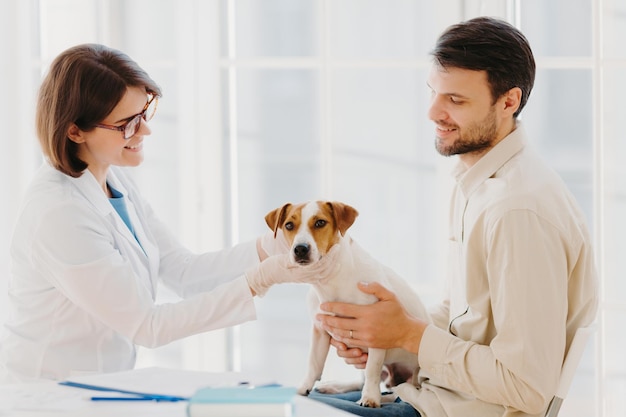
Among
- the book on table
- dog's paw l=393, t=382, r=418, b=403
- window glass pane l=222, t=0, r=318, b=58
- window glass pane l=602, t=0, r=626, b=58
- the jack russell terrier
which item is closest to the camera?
the book on table

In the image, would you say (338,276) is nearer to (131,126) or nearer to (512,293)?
(512,293)

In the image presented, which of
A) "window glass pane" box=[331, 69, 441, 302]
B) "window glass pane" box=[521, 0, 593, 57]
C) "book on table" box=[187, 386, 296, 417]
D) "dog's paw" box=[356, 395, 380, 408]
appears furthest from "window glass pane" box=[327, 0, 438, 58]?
"book on table" box=[187, 386, 296, 417]

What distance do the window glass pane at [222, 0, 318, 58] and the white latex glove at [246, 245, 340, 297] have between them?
1.03 meters

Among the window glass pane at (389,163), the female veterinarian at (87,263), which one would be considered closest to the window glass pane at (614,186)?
the window glass pane at (389,163)

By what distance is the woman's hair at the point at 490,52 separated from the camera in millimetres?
1750

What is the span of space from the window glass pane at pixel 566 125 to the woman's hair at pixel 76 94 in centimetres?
128

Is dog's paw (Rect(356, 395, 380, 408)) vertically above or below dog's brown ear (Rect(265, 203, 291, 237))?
below

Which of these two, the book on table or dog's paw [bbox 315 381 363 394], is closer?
the book on table

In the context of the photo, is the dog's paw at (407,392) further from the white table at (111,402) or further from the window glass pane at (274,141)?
the window glass pane at (274,141)

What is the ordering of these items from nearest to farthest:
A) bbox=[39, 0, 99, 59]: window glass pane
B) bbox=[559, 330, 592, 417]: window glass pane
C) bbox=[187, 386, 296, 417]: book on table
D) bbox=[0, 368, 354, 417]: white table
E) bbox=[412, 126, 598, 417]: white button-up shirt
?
bbox=[187, 386, 296, 417]: book on table < bbox=[0, 368, 354, 417]: white table < bbox=[412, 126, 598, 417]: white button-up shirt < bbox=[559, 330, 592, 417]: window glass pane < bbox=[39, 0, 99, 59]: window glass pane

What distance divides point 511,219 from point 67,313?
1.08 meters

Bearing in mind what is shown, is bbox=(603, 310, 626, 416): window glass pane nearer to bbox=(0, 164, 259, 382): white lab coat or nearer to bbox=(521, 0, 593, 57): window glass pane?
bbox=(521, 0, 593, 57): window glass pane

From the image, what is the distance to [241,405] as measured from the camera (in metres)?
1.21

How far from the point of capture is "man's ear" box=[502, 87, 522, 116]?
1.79 metres
